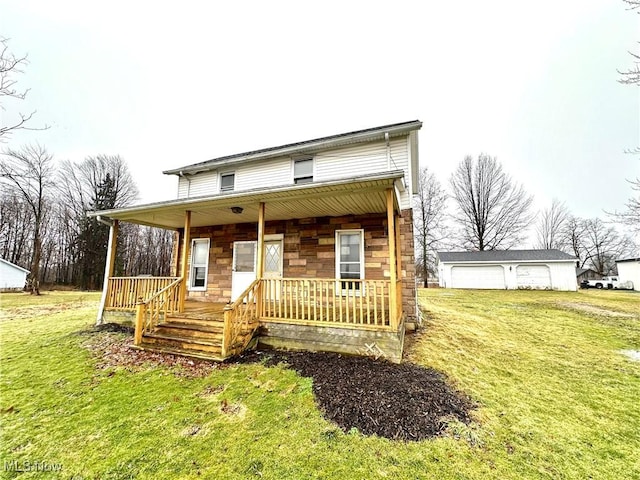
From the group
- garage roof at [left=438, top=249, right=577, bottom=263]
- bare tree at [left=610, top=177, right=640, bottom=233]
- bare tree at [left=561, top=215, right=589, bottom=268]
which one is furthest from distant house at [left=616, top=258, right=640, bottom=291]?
bare tree at [left=610, top=177, right=640, bottom=233]

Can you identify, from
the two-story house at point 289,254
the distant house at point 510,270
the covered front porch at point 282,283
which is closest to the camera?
the covered front porch at point 282,283

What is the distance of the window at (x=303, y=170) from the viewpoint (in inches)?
347

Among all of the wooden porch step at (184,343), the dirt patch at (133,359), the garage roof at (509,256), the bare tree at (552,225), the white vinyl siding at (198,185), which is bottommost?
the dirt patch at (133,359)

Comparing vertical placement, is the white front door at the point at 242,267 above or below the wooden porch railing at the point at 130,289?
above

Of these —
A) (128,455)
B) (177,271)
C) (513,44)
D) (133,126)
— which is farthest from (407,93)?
(133,126)

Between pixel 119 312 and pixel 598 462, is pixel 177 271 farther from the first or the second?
pixel 598 462

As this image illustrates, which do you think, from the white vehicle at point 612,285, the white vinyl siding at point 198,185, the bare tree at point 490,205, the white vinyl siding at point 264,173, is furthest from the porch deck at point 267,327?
the white vehicle at point 612,285

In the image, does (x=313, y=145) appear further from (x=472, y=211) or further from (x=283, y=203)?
(x=472, y=211)

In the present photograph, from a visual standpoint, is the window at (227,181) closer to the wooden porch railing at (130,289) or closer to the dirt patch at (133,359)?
the wooden porch railing at (130,289)

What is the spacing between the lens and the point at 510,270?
67.5 feet

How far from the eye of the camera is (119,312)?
24.5 feet

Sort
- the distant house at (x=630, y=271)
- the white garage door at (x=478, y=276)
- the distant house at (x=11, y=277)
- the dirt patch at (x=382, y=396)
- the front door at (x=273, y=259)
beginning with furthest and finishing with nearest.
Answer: the distant house at (x=630, y=271), the distant house at (x=11, y=277), the white garage door at (x=478, y=276), the front door at (x=273, y=259), the dirt patch at (x=382, y=396)

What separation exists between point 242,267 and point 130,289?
318cm

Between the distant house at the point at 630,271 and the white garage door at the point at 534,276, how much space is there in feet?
34.6
